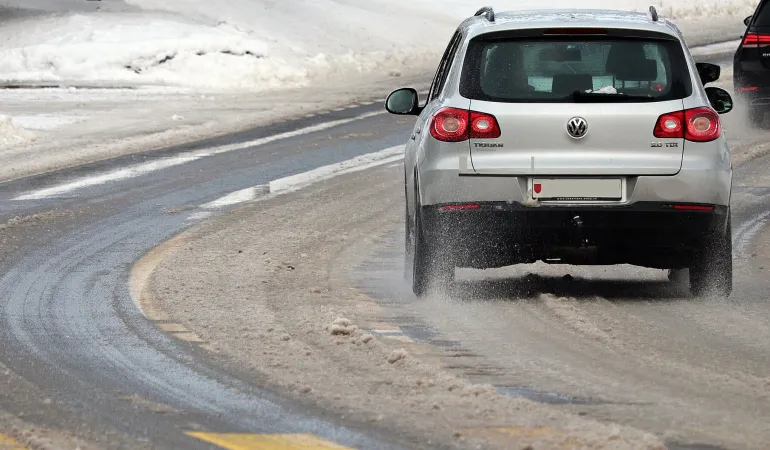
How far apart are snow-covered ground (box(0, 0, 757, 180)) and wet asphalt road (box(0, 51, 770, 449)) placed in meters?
2.25

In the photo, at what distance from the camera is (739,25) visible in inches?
1459

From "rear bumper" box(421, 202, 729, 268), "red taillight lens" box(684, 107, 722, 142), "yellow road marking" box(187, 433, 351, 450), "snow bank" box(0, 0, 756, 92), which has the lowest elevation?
"snow bank" box(0, 0, 756, 92)

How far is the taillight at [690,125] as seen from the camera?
8836mm

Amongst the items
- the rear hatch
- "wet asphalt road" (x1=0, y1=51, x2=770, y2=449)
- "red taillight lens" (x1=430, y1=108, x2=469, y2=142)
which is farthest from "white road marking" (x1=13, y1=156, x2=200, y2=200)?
the rear hatch

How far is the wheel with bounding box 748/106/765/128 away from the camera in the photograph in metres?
19.9

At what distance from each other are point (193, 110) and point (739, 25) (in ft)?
56.2

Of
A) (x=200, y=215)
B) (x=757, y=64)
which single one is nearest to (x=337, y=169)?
(x=200, y=215)

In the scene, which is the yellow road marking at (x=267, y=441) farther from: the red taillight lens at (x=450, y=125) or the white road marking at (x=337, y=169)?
the white road marking at (x=337, y=169)

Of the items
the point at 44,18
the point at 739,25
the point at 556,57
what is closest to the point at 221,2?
the point at 44,18

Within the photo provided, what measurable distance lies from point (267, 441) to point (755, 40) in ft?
49.0

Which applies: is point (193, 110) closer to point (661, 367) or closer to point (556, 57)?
point (556, 57)

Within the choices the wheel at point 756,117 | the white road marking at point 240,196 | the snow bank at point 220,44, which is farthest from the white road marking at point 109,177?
the snow bank at point 220,44

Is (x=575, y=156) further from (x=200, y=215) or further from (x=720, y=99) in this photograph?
(x=200, y=215)

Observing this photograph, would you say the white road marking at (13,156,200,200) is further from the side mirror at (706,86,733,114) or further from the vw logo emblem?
the vw logo emblem
